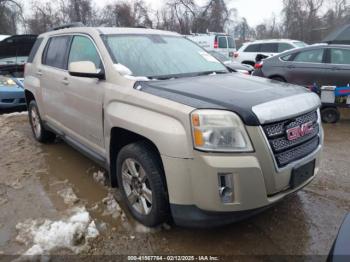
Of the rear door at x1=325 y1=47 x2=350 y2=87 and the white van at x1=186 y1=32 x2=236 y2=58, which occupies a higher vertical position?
the white van at x1=186 y1=32 x2=236 y2=58

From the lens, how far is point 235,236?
3096 millimetres

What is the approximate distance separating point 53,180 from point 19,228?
3.76 feet

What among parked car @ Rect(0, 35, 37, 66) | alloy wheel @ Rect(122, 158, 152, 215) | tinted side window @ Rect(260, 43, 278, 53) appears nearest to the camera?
alloy wheel @ Rect(122, 158, 152, 215)

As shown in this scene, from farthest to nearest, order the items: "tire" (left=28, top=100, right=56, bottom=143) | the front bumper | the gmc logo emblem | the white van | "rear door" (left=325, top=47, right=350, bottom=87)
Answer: the white van
"rear door" (left=325, top=47, right=350, bottom=87)
"tire" (left=28, top=100, right=56, bottom=143)
the gmc logo emblem
the front bumper

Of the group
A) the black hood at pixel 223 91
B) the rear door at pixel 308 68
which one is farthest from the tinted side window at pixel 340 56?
the black hood at pixel 223 91

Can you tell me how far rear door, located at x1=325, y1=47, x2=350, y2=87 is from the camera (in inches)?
301

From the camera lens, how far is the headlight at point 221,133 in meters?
2.55

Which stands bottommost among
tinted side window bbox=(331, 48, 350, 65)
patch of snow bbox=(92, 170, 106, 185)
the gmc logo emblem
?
patch of snow bbox=(92, 170, 106, 185)

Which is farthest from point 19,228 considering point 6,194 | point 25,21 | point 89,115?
point 25,21

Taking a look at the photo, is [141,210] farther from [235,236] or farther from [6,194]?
[6,194]

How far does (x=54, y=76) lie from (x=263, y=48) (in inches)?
484

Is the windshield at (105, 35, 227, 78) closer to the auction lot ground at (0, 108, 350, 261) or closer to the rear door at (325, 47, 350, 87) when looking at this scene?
the auction lot ground at (0, 108, 350, 261)

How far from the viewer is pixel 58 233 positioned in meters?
3.05

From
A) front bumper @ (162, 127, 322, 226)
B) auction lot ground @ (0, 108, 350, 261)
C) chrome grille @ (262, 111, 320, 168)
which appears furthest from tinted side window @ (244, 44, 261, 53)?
front bumper @ (162, 127, 322, 226)
